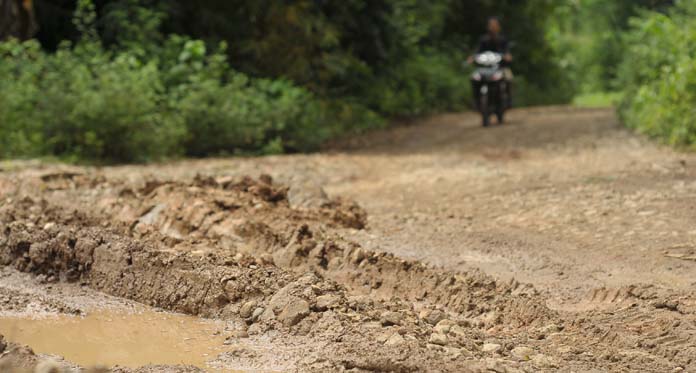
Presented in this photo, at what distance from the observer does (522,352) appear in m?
4.42

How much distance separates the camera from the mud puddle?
470 cm

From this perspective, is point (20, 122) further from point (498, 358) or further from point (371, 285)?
point (498, 358)

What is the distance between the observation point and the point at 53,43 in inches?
589

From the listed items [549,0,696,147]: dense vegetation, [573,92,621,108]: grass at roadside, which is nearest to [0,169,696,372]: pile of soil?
[549,0,696,147]: dense vegetation

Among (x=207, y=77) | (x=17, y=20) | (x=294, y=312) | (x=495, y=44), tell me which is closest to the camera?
(x=294, y=312)

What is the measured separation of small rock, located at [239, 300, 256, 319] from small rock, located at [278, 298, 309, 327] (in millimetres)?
274

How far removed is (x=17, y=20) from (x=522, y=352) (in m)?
10.4

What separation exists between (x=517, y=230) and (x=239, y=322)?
2933 mm

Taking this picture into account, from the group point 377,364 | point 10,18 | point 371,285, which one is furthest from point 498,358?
point 10,18

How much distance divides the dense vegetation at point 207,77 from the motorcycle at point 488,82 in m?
1.84

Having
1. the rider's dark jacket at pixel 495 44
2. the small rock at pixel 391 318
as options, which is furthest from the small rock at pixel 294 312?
the rider's dark jacket at pixel 495 44

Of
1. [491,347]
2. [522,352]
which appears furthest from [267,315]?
[522,352]

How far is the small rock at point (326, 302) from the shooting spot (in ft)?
16.1

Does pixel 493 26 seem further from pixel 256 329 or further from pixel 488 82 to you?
pixel 256 329
